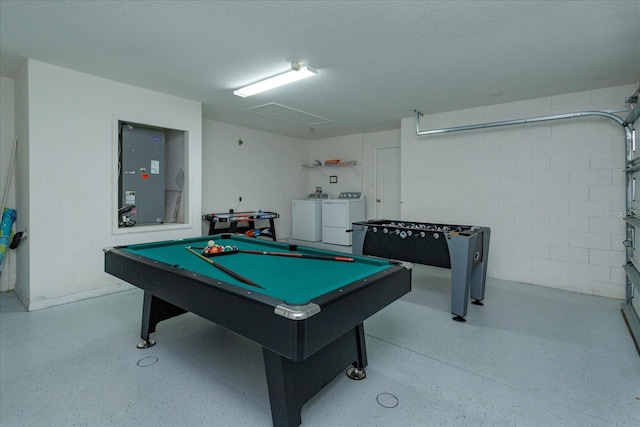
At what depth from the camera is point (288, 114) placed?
468 centimetres

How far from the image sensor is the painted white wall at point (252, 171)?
525cm

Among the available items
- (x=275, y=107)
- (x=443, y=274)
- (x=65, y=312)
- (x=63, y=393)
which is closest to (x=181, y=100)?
(x=275, y=107)

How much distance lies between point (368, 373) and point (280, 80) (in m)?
2.84

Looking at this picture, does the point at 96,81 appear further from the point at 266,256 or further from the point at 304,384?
the point at 304,384

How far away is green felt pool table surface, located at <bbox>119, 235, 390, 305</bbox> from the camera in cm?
148

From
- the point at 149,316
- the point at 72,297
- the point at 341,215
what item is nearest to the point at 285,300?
the point at 149,316

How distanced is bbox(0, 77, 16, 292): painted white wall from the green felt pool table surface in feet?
7.40

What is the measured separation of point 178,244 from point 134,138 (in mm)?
1846

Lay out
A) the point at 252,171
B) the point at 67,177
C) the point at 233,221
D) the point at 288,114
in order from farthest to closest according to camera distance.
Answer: the point at 252,171 < the point at 233,221 < the point at 288,114 < the point at 67,177

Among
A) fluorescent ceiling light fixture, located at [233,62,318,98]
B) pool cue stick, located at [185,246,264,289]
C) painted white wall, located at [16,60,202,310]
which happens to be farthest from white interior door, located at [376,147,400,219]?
pool cue stick, located at [185,246,264,289]

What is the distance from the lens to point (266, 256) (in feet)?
7.52

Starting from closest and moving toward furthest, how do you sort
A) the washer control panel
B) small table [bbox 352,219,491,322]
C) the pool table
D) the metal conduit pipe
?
the pool table
small table [bbox 352,219,491,322]
the metal conduit pipe
the washer control panel

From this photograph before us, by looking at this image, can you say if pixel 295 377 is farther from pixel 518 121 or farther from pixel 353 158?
pixel 353 158

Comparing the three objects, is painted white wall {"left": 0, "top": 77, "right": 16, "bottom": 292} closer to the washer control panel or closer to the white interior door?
the washer control panel
